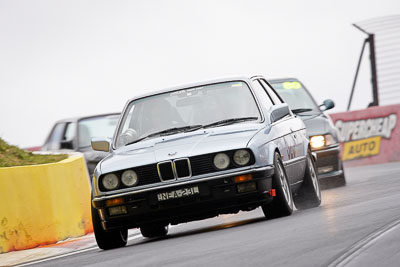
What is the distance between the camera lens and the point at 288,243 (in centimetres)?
785

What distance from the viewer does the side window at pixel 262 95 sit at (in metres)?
11.0

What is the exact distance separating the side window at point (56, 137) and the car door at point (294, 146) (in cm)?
886

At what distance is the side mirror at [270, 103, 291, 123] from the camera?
35.3 ft

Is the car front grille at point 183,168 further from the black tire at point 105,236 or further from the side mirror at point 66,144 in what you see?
the side mirror at point 66,144

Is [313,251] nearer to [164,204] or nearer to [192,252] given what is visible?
[192,252]

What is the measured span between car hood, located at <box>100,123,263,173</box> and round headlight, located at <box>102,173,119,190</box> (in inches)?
2.1

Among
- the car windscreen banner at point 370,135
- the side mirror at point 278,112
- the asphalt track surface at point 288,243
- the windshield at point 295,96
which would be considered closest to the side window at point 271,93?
the side mirror at point 278,112

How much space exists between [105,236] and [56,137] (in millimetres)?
11223

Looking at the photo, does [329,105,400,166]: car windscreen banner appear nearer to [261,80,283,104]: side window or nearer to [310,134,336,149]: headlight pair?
[310,134,336,149]: headlight pair

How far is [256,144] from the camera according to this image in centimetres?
981

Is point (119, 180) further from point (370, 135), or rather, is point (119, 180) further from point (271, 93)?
point (370, 135)

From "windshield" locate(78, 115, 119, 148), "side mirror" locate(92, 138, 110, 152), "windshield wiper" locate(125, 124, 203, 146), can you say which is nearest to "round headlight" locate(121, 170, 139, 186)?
"windshield wiper" locate(125, 124, 203, 146)

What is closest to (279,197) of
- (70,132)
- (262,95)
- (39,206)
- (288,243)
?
(262,95)

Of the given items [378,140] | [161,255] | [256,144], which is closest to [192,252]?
[161,255]
